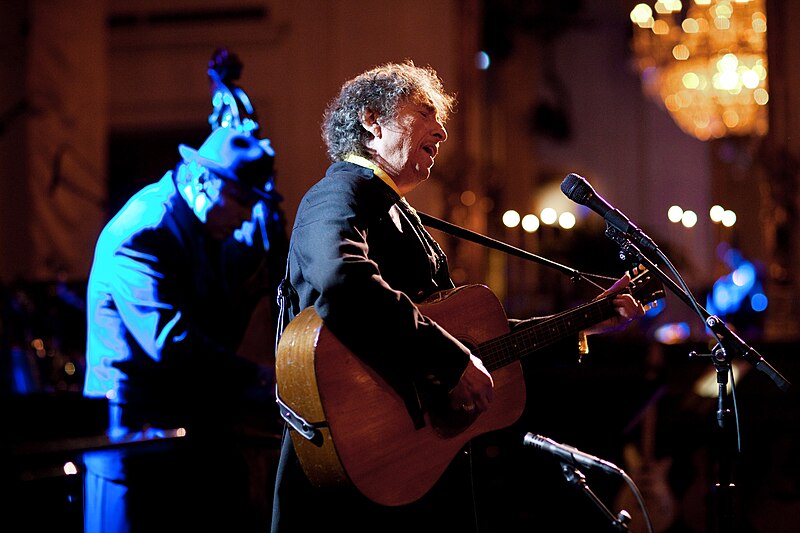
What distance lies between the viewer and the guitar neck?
2764 millimetres

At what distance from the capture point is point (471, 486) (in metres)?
2.69

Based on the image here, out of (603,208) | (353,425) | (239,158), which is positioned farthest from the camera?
(239,158)

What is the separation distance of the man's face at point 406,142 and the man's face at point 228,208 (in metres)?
1.09

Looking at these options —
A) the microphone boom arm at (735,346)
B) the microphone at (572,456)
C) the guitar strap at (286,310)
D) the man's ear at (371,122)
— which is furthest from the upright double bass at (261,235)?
the microphone boom arm at (735,346)

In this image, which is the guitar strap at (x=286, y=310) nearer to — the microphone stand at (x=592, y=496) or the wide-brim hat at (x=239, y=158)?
the microphone stand at (x=592, y=496)

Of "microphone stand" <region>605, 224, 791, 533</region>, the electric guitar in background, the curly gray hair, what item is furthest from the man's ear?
the electric guitar in background

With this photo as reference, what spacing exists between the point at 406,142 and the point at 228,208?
1214 mm

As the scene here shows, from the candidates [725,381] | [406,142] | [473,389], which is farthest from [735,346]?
[406,142]

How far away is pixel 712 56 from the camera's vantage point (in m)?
7.86

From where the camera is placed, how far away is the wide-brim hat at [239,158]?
140 inches

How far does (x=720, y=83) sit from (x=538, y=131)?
3457 millimetres

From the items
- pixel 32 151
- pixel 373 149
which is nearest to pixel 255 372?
pixel 373 149

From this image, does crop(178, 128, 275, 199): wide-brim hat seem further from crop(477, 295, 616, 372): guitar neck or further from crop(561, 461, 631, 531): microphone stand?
crop(561, 461, 631, 531): microphone stand

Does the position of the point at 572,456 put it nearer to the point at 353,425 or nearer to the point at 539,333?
the point at 539,333
